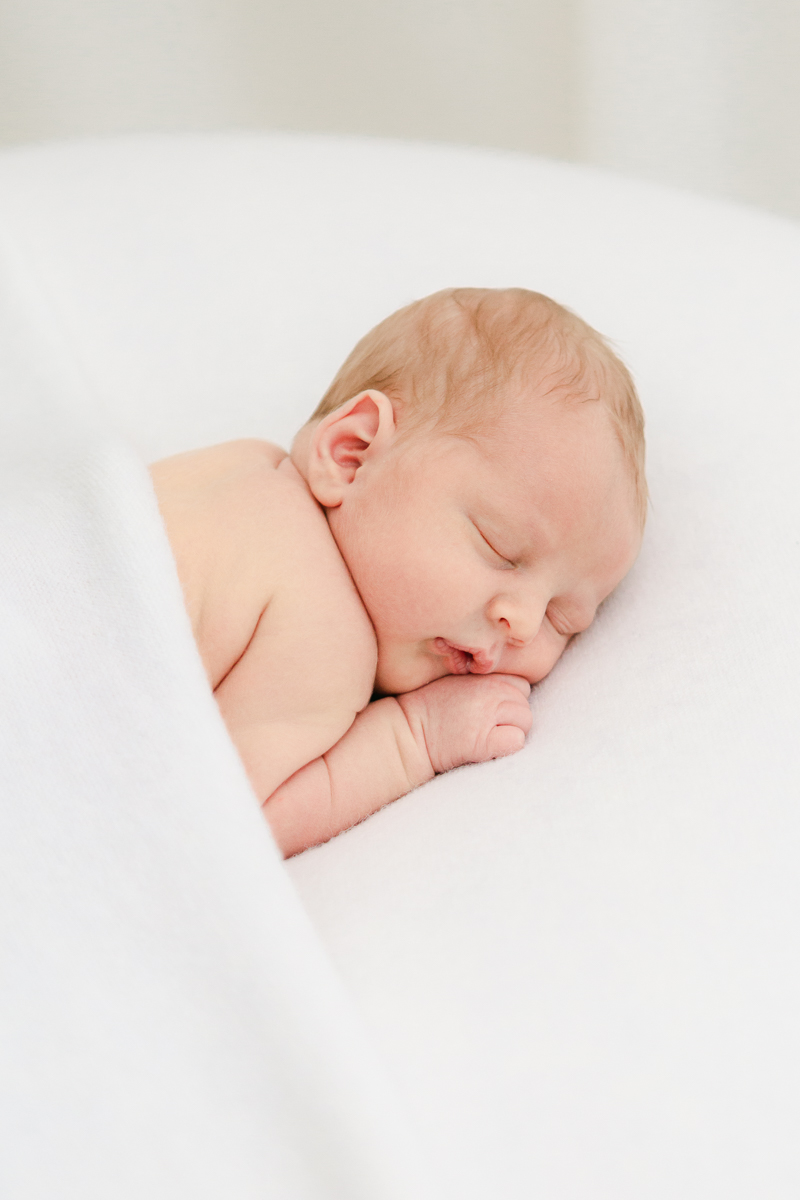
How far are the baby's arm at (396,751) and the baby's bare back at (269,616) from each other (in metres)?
0.02

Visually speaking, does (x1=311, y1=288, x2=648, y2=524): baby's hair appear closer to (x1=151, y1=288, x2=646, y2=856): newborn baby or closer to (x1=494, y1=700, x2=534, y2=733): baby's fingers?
(x1=151, y1=288, x2=646, y2=856): newborn baby

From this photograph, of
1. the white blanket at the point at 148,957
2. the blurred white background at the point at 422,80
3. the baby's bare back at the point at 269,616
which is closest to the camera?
the white blanket at the point at 148,957

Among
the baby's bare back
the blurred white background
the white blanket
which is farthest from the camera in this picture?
the blurred white background

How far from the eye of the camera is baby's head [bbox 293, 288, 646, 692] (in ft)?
2.92

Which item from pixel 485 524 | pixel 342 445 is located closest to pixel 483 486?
pixel 485 524

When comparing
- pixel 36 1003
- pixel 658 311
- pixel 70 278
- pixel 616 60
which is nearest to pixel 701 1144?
pixel 36 1003

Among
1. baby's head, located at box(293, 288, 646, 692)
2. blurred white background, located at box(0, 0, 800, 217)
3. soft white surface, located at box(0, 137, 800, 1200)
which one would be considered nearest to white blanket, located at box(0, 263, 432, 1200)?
soft white surface, located at box(0, 137, 800, 1200)

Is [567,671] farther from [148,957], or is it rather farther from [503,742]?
[148,957]

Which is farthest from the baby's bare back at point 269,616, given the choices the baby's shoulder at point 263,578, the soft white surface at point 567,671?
the soft white surface at point 567,671

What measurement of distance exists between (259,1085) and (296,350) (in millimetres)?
827

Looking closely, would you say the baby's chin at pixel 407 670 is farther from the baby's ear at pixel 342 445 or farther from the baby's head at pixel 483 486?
the baby's ear at pixel 342 445

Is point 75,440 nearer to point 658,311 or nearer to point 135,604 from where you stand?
point 135,604

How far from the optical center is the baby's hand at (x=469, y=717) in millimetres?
877

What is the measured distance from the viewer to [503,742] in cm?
87
